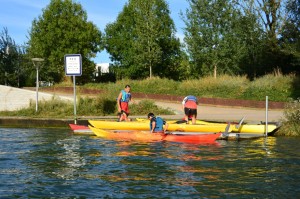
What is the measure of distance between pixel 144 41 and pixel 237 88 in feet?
40.0

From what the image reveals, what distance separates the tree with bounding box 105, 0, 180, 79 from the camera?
136 ft

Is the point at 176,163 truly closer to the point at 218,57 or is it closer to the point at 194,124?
the point at 194,124

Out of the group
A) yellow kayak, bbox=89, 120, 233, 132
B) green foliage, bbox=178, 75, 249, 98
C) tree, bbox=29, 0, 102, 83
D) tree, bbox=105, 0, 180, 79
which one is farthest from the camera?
tree, bbox=29, 0, 102, 83

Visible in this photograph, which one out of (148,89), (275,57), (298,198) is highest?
(275,57)

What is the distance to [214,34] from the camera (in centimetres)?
3741

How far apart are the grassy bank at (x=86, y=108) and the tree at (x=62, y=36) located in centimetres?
1912

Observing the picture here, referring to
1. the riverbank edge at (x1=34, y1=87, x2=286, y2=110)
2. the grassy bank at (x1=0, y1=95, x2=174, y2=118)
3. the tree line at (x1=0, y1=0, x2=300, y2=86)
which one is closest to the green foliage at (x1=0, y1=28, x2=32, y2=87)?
the tree line at (x1=0, y1=0, x2=300, y2=86)

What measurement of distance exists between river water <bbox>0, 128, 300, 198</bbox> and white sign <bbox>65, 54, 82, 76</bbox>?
531cm

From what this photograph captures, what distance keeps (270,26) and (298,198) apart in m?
29.7

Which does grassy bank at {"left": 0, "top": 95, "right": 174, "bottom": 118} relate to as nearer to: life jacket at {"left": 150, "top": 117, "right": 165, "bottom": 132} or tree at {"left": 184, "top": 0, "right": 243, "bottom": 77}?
life jacket at {"left": 150, "top": 117, "right": 165, "bottom": 132}

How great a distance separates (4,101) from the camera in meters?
28.2

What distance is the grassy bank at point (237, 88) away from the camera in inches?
1178

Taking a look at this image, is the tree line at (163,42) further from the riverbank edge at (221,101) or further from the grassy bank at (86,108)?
the grassy bank at (86,108)

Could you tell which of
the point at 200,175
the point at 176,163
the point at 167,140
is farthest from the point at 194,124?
the point at 200,175
